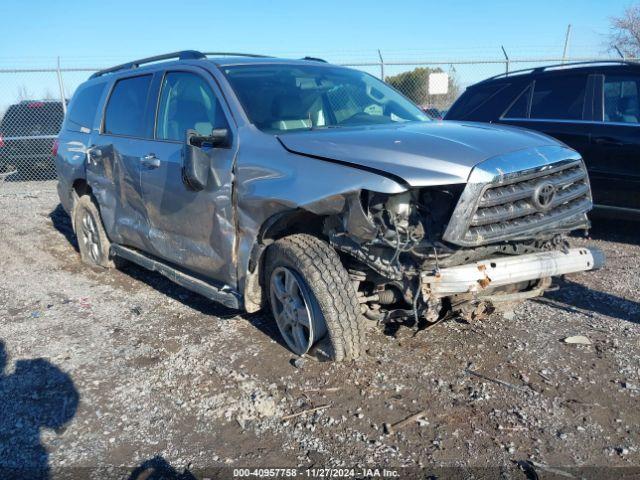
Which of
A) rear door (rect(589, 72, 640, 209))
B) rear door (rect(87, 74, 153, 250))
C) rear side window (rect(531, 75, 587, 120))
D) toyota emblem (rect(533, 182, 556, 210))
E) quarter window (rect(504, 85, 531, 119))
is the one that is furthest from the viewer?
quarter window (rect(504, 85, 531, 119))

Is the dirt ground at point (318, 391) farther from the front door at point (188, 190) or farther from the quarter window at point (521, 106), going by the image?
the quarter window at point (521, 106)

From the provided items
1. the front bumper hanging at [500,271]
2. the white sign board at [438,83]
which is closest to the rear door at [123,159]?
the front bumper hanging at [500,271]

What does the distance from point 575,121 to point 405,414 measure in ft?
14.6

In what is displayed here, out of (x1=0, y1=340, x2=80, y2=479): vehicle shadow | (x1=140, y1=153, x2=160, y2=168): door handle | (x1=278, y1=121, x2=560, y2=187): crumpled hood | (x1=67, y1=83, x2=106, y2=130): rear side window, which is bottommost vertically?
(x1=0, y1=340, x2=80, y2=479): vehicle shadow

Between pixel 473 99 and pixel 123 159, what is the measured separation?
439 cm

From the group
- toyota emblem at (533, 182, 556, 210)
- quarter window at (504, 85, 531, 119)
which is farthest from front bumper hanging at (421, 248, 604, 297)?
quarter window at (504, 85, 531, 119)

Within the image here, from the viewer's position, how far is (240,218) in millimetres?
3721

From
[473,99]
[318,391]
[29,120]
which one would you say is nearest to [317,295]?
[318,391]

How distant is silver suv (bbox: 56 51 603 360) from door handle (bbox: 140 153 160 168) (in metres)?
0.02

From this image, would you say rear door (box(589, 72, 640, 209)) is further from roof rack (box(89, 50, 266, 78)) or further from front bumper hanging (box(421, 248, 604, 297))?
roof rack (box(89, 50, 266, 78))

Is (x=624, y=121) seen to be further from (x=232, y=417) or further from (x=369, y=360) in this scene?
(x=232, y=417)

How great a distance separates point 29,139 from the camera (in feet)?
39.8

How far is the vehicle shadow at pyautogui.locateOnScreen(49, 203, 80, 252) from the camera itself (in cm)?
755

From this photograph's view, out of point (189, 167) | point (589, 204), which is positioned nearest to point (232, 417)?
point (189, 167)
